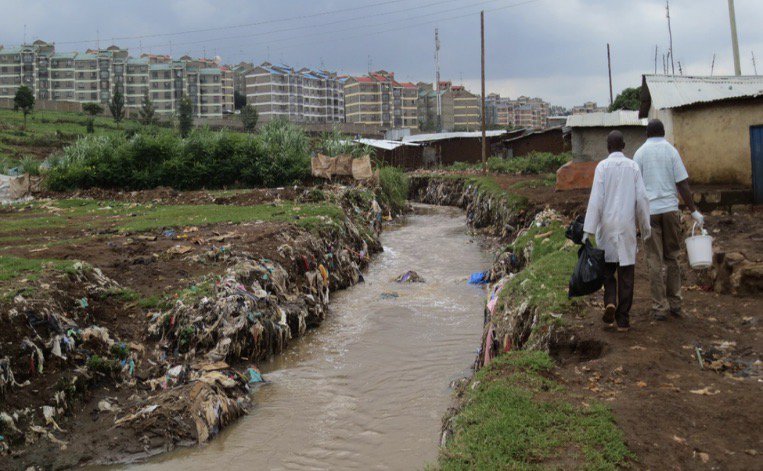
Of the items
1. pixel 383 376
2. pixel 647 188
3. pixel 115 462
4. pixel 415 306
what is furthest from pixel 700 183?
pixel 115 462

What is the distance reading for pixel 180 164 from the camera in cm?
2648

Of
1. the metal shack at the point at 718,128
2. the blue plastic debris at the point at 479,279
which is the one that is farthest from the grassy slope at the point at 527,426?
the metal shack at the point at 718,128

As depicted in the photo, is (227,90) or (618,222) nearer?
(618,222)

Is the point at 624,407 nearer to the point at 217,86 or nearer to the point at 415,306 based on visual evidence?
the point at 415,306

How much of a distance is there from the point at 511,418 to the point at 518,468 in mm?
748

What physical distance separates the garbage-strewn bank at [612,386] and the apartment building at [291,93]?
109 metres

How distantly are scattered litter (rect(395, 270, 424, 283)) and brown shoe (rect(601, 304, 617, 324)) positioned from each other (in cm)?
828

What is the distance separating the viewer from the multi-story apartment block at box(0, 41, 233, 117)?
113750 mm

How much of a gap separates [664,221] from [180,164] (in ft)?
73.7

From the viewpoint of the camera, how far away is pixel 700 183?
13.6 m

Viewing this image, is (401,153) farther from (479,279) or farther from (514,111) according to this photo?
(514,111)

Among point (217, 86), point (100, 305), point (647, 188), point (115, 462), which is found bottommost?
point (115, 462)

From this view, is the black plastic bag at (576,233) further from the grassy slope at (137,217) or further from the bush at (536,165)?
the bush at (536,165)

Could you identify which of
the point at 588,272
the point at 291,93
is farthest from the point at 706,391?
the point at 291,93
